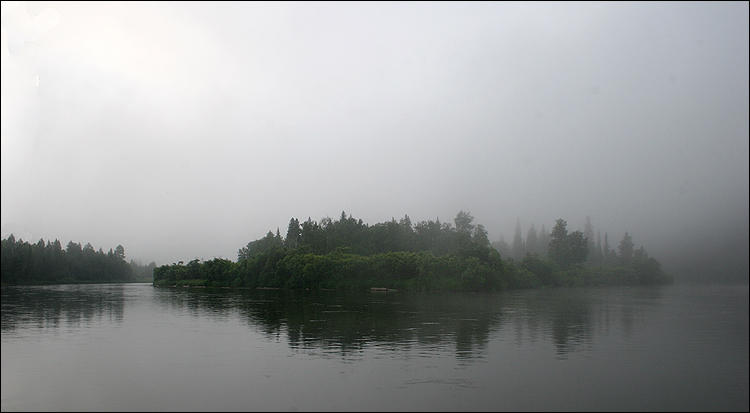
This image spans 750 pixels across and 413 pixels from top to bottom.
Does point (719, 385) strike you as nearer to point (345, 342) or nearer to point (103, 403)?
point (345, 342)

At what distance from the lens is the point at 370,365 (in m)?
20.2

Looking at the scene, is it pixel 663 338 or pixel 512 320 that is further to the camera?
pixel 512 320

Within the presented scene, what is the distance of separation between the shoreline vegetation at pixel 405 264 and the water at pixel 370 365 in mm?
15983

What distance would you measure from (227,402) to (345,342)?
1239 cm

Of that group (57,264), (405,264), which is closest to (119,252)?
(57,264)

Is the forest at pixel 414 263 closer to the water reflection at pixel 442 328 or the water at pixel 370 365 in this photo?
the water reflection at pixel 442 328

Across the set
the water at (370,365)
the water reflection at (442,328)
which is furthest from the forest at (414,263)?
the water at (370,365)

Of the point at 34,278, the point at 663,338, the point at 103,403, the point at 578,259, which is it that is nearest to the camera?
the point at 103,403

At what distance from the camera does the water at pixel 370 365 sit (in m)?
15.2

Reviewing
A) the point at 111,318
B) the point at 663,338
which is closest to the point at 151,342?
the point at 111,318

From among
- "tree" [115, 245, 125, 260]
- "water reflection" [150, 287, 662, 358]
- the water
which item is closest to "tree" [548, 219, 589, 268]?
"water reflection" [150, 287, 662, 358]

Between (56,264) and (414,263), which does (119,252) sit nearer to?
(56,264)

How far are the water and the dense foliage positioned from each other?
1.68 metres

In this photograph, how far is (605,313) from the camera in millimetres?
46375
